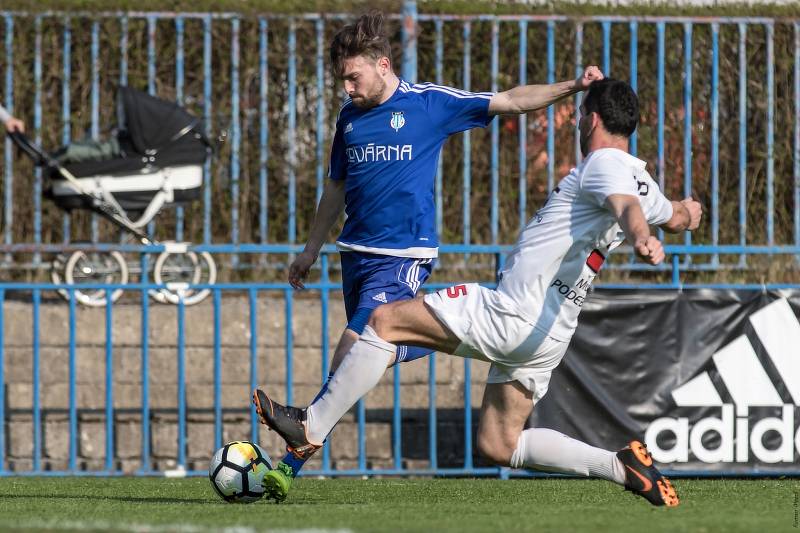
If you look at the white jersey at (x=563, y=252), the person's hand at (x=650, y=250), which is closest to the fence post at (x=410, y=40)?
the white jersey at (x=563, y=252)

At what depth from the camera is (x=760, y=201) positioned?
11.6 m

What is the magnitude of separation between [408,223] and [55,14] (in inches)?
221

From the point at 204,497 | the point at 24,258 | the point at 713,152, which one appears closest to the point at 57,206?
the point at 24,258

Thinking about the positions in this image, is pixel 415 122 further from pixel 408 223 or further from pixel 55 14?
pixel 55 14

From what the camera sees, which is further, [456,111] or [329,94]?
[329,94]

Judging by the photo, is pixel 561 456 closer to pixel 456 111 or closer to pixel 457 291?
pixel 457 291

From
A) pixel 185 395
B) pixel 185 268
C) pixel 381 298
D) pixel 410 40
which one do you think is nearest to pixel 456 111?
pixel 381 298

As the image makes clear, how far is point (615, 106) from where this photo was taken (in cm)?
587

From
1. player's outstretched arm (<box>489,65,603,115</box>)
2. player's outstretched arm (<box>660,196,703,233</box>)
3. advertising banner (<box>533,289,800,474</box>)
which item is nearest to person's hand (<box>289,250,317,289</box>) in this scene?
player's outstretched arm (<box>489,65,603,115</box>)

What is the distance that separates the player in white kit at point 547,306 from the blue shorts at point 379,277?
690 mm

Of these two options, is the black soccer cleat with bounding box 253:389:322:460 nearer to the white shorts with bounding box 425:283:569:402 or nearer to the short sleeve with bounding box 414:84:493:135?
the white shorts with bounding box 425:283:569:402

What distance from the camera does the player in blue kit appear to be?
22.0 feet

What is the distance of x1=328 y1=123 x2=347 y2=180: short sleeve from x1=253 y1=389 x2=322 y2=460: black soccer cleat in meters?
1.50

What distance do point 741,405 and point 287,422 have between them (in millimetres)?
3686
